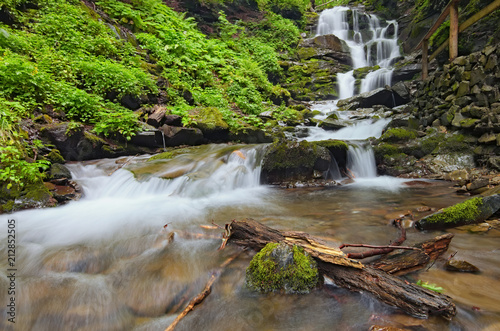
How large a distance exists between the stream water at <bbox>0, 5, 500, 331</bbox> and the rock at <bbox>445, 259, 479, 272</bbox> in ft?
0.25

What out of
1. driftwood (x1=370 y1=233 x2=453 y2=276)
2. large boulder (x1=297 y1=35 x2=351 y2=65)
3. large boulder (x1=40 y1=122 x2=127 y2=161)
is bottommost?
driftwood (x1=370 y1=233 x2=453 y2=276)

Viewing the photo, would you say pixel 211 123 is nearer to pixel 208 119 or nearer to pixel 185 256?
pixel 208 119

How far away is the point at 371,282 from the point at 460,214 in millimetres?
2257

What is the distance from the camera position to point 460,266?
2158 mm

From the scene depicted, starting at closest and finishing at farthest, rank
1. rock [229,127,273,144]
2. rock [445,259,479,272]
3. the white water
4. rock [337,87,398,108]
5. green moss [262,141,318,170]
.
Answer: rock [445,259,479,272], the white water, green moss [262,141,318,170], rock [229,127,273,144], rock [337,87,398,108]

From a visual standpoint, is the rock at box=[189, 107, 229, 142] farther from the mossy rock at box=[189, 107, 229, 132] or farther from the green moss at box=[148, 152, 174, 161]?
the green moss at box=[148, 152, 174, 161]

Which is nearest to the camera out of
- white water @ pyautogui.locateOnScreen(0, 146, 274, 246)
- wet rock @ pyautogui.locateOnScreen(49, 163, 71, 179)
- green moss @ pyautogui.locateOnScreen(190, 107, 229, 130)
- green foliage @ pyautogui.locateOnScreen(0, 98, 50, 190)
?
white water @ pyautogui.locateOnScreen(0, 146, 274, 246)

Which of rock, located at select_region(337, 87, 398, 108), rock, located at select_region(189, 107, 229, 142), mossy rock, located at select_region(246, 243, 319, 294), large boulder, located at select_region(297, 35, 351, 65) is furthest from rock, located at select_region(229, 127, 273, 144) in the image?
large boulder, located at select_region(297, 35, 351, 65)

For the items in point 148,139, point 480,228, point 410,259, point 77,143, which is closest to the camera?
point 410,259

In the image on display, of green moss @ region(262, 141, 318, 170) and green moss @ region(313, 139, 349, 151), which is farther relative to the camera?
green moss @ region(313, 139, 349, 151)

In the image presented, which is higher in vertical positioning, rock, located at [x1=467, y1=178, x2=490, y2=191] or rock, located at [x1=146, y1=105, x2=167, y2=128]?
rock, located at [x1=146, y1=105, x2=167, y2=128]

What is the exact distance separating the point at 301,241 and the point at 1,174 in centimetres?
467

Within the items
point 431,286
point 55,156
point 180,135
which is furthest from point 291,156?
point 55,156

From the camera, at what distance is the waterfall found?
53.3ft
